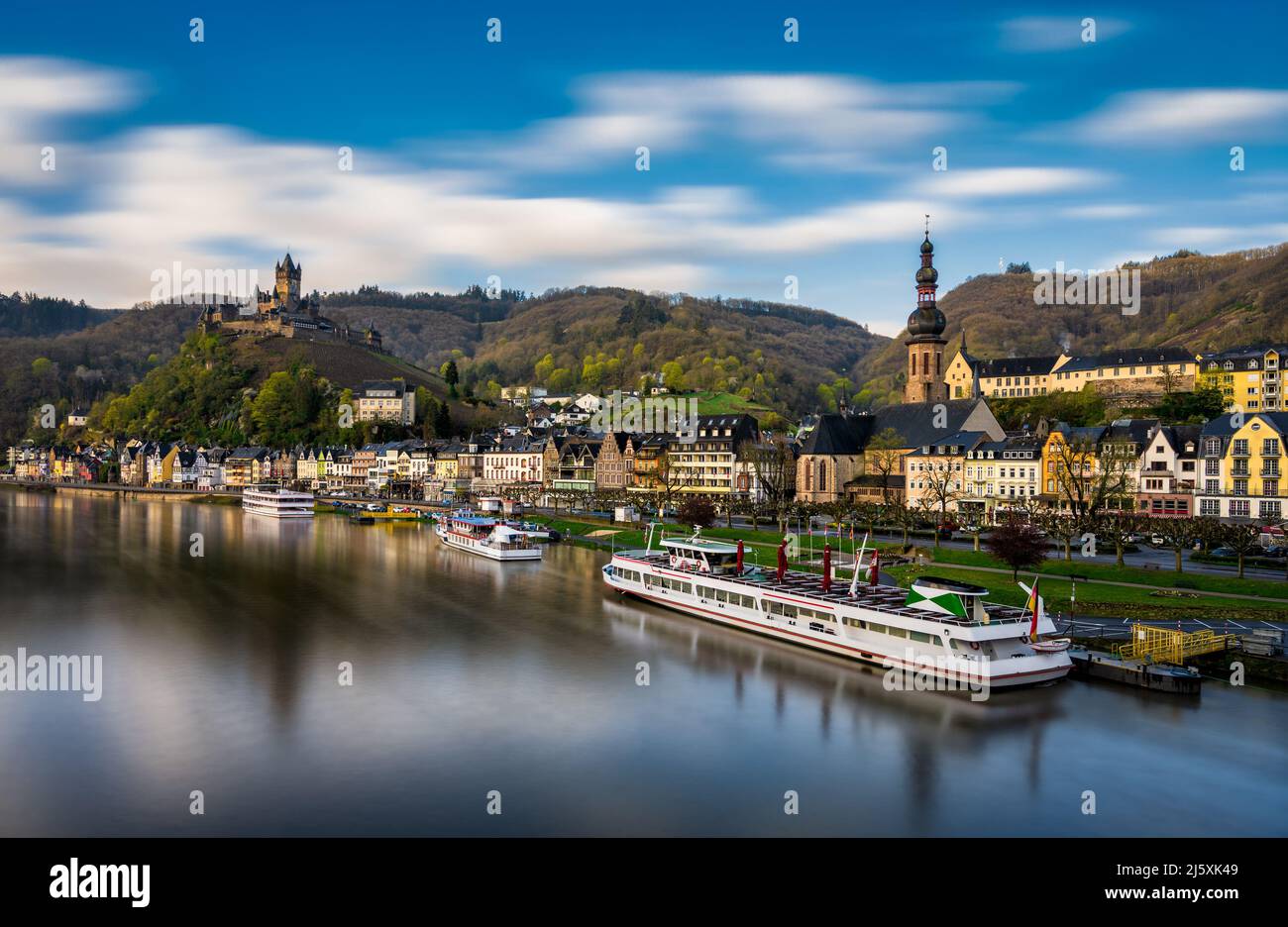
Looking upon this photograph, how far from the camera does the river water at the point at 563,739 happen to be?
915 inches

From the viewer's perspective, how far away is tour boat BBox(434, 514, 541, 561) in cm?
6869

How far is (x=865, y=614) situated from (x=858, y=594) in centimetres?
317

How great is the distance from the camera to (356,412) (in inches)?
6580

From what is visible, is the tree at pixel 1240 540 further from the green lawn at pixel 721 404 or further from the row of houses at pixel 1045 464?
the green lawn at pixel 721 404

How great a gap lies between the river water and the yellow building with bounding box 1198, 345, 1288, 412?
7502 cm

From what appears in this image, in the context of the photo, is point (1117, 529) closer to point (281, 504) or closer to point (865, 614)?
point (865, 614)

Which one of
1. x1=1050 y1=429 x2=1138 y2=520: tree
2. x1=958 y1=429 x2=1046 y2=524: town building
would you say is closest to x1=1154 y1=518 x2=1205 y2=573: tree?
x1=1050 y1=429 x2=1138 y2=520: tree

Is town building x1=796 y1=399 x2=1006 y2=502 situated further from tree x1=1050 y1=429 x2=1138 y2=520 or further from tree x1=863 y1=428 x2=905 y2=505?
tree x1=1050 y1=429 x2=1138 y2=520

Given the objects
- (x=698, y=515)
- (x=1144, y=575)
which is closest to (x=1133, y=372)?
(x=698, y=515)

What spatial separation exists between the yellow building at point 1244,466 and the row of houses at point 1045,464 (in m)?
0.07
